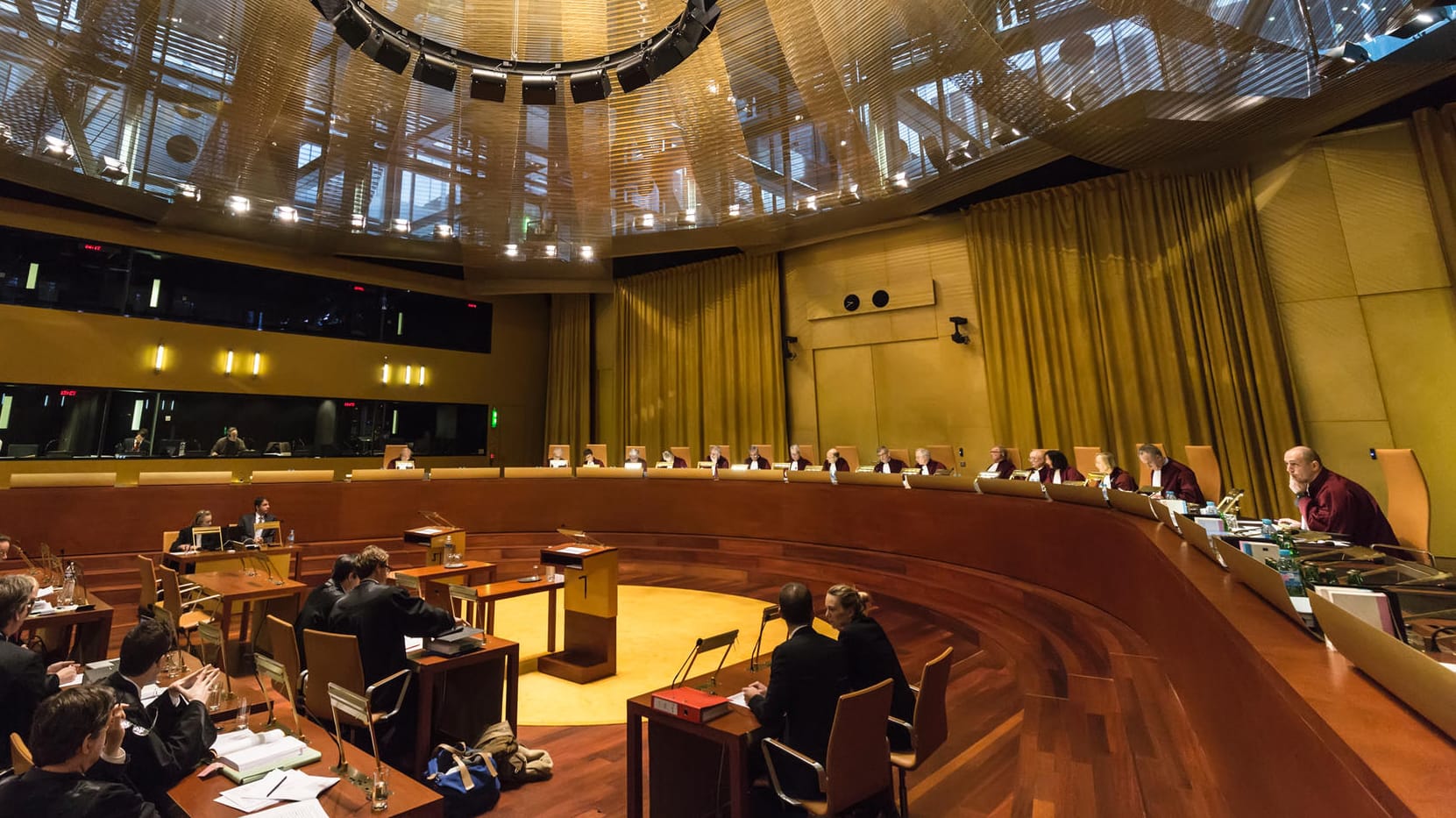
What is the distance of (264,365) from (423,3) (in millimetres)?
6020

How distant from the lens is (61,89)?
6340mm

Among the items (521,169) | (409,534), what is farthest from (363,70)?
(409,534)

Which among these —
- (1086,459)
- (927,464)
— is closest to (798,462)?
(927,464)

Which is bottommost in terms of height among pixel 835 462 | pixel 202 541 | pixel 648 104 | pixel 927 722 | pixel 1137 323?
pixel 927 722

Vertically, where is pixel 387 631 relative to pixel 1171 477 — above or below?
below

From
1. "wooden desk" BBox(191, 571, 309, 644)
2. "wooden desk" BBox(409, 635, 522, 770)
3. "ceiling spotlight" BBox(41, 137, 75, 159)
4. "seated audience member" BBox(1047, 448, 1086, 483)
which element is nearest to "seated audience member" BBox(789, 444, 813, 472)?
"seated audience member" BBox(1047, 448, 1086, 483)

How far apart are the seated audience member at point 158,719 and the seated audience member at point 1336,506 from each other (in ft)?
15.4

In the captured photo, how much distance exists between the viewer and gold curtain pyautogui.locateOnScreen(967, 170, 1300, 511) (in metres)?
6.18

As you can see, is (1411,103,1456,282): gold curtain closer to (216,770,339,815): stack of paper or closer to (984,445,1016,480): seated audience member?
(984,445,1016,480): seated audience member

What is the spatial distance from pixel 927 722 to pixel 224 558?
5.40 metres

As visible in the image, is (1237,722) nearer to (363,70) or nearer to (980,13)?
(980,13)

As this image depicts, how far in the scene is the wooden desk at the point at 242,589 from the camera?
11.7ft

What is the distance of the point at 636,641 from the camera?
15.0 feet

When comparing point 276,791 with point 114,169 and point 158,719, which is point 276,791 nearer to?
point 158,719
